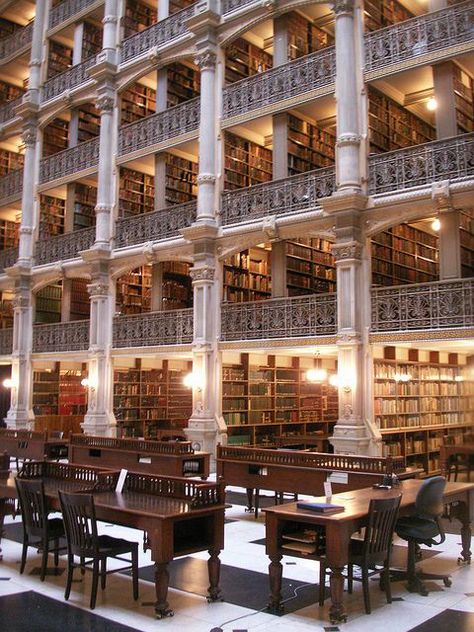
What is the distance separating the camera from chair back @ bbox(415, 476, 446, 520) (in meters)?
5.34

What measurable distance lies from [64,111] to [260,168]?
21.3 feet

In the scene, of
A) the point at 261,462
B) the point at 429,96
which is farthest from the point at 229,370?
the point at 429,96

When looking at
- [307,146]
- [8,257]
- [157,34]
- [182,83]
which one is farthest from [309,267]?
[8,257]

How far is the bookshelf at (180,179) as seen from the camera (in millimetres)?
15086

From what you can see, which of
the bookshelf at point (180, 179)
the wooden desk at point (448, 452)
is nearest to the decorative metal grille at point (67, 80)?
the bookshelf at point (180, 179)

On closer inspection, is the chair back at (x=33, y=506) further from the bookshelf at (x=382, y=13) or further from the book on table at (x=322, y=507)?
the bookshelf at (x=382, y=13)

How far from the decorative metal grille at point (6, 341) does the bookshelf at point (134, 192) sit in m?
5.41

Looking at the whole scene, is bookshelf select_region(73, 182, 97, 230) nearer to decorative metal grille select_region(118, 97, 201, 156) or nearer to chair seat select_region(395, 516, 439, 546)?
decorative metal grille select_region(118, 97, 201, 156)

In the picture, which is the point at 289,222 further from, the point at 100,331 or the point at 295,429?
the point at 100,331

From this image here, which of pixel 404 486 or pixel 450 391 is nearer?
pixel 404 486

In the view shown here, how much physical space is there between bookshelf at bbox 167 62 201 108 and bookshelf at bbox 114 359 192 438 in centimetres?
596

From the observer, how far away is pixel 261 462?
8.46m

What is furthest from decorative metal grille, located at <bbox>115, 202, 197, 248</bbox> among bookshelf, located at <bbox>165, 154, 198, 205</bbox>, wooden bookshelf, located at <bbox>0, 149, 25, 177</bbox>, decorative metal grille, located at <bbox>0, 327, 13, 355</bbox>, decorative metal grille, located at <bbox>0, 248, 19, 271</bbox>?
wooden bookshelf, located at <bbox>0, 149, 25, 177</bbox>

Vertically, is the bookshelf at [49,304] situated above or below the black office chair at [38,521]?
above
